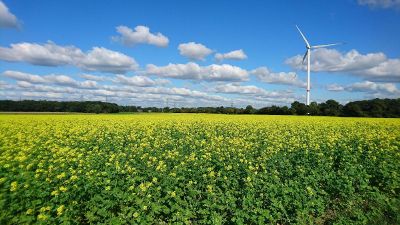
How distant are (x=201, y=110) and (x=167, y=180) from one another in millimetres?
76836

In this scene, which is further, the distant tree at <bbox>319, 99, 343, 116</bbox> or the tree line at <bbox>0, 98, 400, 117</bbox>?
the distant tree at <bbox>319, 99, 343, 116</bbox>

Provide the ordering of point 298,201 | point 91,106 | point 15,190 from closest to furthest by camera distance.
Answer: point 15,190
point 298,201
point 91,106

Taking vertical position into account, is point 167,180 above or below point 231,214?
above

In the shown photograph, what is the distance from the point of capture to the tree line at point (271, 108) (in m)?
63.1

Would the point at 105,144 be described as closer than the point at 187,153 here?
No

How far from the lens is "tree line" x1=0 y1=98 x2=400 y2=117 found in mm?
63125

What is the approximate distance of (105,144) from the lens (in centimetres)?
1591

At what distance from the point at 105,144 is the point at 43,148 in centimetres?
299

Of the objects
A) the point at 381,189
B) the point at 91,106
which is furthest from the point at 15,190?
the point at 91,106

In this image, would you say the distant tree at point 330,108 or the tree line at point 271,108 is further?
the distant tree at point 330,108

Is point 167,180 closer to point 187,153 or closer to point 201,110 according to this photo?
point 187,153

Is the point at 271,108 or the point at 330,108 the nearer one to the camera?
Result: the point at 330,108

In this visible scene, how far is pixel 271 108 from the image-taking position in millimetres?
74750

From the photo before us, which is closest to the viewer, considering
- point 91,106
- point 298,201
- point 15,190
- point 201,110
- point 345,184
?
point 15,190
